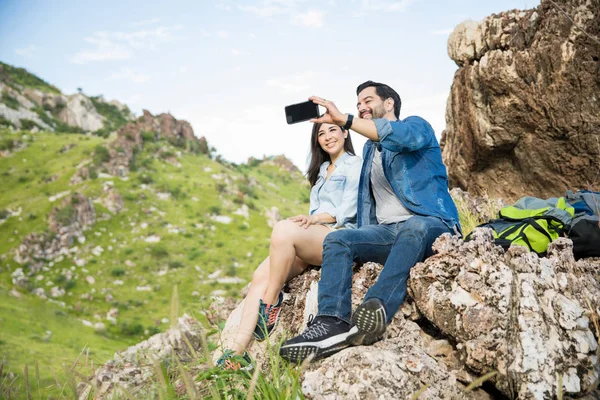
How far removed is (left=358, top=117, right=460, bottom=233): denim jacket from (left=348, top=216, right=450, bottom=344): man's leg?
224 millimetres

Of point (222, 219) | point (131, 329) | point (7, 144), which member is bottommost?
point (131, 329)

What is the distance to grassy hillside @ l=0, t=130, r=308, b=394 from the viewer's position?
15.3 m

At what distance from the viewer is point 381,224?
11.3 feet

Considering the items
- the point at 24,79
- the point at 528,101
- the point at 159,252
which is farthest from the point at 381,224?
the point at 24,79

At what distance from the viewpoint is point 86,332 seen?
49.6ft

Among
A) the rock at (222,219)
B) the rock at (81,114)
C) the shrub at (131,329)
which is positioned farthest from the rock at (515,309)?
the rock at (81,114)

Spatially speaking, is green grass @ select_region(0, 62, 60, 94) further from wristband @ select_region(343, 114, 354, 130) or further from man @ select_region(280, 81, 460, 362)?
wristband @ select_region(343, 114, 354, 130)

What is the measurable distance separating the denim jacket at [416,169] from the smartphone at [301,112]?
44 cm

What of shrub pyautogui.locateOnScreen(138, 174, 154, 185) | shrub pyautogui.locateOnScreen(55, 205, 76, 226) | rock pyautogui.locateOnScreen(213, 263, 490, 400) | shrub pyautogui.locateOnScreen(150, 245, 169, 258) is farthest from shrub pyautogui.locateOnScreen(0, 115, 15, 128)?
rock pyautogui.locateOnScreen(213, 263, 490, 400)

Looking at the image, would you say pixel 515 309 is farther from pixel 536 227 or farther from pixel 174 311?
pixel 174 311

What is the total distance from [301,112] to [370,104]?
76 centimetres

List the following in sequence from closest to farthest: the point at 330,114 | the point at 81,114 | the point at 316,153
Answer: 1. the point at 330,114
2. the point at 316,153
3. the point at 81,114

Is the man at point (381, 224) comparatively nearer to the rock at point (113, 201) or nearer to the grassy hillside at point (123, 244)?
the grassy hillside at point (123, 244)

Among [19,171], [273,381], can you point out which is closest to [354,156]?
[273,381]
